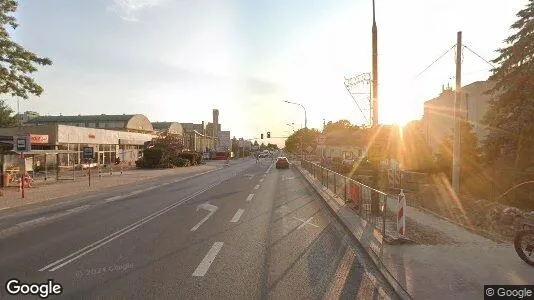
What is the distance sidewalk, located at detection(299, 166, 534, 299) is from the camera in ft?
21.1

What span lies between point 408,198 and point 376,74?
23.9ft

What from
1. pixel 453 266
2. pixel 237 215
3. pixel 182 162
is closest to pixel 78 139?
pixel 182 162

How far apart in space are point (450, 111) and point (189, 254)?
1976 inches

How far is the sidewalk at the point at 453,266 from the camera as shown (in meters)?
6.44

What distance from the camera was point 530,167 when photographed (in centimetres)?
2245

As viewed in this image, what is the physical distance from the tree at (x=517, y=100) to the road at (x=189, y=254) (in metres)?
13.8

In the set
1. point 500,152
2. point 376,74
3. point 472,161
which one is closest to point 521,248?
point 376,74

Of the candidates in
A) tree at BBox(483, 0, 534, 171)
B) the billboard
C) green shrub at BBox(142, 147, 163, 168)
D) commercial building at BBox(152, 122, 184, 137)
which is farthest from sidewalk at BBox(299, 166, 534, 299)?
the billboard

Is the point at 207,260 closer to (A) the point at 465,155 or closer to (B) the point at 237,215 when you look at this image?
(B) the point at 237,215

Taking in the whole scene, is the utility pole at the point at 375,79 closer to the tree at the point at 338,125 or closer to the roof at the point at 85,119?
the roof at the point at 85,119

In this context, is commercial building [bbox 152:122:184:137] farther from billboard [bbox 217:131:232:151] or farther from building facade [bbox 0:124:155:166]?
building facade [bbox 0:124:155:166]

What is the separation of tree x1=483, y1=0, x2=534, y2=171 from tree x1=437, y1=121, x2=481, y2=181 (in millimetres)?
3616

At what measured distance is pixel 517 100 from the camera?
2452 centimetres

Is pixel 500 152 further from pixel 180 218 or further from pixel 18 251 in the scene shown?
pixel 18 251
